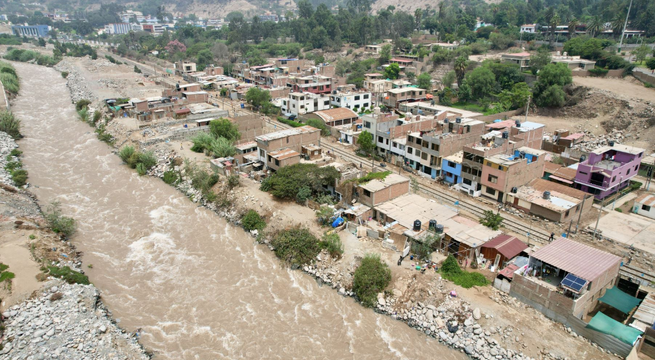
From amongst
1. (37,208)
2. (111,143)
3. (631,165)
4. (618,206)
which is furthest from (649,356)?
(111,143)

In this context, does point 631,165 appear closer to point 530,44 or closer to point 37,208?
point 37,208

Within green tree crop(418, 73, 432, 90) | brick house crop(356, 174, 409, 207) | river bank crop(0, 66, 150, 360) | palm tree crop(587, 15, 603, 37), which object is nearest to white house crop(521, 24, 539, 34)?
palm tree crop(587, 15, 603, 37)

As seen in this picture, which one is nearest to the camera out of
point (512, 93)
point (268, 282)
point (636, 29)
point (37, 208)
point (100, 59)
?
point (268, 282)

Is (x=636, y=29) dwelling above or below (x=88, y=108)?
above

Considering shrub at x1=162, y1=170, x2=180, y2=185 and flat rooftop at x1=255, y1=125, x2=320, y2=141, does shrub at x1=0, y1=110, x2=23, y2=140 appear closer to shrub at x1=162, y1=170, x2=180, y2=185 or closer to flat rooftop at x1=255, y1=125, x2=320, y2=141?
shrub at x1=162, y1=170, x2=180, y2=185

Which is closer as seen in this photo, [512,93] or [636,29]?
[512,93]

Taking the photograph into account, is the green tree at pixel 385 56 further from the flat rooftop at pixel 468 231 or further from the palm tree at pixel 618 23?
the flat rooftop at pixel 468 231

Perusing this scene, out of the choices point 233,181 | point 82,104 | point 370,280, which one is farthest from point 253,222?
point 82,104
